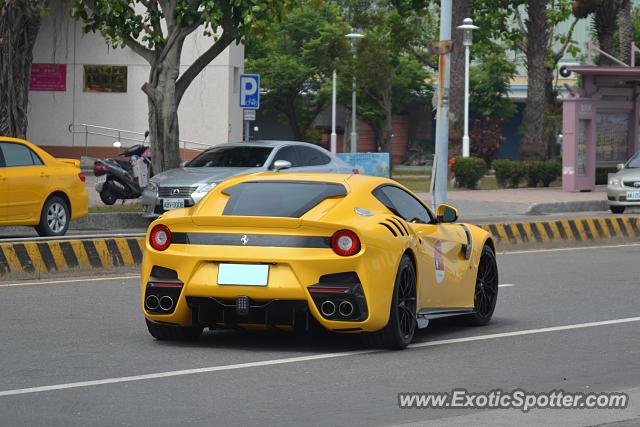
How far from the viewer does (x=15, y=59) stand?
90.0ft

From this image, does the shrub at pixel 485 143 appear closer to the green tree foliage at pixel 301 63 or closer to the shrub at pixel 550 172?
the green tree foliage at pixel 301 63

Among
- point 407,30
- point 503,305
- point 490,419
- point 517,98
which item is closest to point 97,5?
point 503,305

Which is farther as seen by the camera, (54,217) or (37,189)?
(54,217)

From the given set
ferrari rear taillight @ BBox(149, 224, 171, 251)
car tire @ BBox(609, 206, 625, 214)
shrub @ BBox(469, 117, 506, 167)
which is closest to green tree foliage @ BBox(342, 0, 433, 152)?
shrub @ BBox(469, 117, 506, 167)

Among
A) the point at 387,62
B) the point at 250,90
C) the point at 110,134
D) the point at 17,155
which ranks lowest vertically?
the point at 17,155

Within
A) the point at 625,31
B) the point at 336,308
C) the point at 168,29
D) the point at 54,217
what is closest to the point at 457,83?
the point at 625,31

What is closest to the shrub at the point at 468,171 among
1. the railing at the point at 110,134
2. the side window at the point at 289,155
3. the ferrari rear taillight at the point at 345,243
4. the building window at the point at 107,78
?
the railing at the point at 110,134

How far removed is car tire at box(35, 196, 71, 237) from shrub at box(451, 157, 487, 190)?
63.0 feet

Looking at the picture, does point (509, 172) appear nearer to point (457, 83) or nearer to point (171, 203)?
point (457, 83)

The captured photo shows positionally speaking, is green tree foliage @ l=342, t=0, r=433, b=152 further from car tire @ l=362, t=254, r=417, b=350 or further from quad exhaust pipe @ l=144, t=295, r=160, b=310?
quad exhaust pipe @ l=144, t=295, r=160, b=310

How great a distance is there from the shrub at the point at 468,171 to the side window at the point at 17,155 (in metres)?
19.9

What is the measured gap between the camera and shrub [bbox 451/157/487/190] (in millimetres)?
38875

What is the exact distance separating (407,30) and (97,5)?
92.2ft

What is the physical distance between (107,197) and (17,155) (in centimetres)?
806
